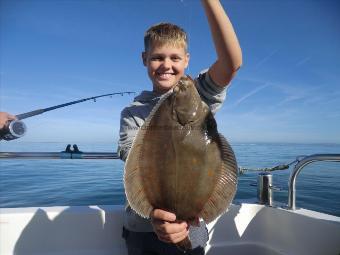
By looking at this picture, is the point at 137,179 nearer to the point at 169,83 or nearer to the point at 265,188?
the point at 169,83

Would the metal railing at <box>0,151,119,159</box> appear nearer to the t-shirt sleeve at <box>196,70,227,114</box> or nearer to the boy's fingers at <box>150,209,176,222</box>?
the t-shirt sleeve at <box>196,70,227,114</box>

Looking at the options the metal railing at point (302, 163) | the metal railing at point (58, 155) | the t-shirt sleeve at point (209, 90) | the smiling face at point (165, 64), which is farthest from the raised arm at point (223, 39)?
the metal railing at point (58, 155)

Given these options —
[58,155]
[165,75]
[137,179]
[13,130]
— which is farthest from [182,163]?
[58,155]

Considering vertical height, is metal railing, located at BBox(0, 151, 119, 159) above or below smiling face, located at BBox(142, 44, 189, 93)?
below

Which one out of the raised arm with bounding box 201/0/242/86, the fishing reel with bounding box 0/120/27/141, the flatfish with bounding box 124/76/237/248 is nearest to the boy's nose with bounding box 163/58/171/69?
the raised arm with bounding box 201/0/242/86

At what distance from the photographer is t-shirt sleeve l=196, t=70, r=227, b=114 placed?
2.02m

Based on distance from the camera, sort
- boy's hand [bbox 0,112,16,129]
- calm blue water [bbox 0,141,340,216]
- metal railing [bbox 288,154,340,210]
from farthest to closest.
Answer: calm blue water [bbox 0,141,340,216] < boy's hand [bbox 0,112,16,129] < metal railing [bbox 288,154,340,210]

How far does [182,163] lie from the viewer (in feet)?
5.20

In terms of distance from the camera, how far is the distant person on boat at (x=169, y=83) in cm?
174

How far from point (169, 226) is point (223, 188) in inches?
15.0

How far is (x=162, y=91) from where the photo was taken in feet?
7.68

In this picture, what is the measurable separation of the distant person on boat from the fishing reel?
155cm

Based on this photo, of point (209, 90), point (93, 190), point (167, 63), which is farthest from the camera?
point (93, 190)

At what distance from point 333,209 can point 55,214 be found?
757cm
